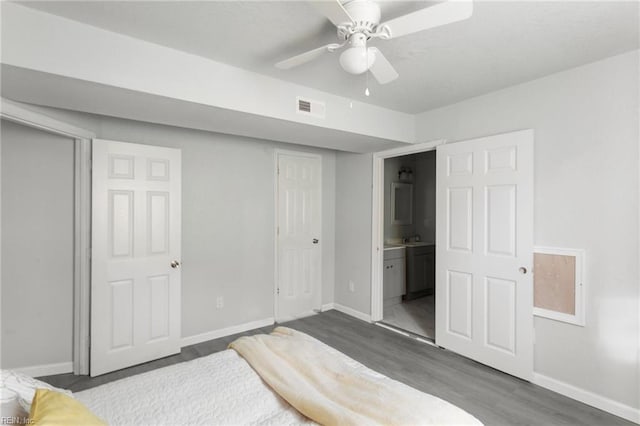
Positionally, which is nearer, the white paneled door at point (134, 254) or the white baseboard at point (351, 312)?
the white paneled door at point (134, 254)

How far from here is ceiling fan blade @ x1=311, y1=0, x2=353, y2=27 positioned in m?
1.36

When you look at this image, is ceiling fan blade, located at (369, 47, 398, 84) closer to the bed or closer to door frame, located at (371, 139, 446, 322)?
the bed

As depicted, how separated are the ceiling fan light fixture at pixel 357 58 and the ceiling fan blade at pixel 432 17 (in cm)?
13

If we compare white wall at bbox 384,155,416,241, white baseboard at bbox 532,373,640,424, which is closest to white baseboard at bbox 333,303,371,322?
white wall at bbox 384,155,416,241

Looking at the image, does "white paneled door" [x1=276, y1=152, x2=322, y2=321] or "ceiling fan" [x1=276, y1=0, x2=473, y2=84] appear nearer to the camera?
"ceiling fan" [x1=276, y1=0, x2=473, y2=84]

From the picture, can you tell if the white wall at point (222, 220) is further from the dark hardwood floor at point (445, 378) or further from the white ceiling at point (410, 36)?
the white ceiling at point (410, 36)

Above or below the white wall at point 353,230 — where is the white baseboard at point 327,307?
below

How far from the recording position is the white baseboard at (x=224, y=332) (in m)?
3.48

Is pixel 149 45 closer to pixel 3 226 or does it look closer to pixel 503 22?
pixel 3 226

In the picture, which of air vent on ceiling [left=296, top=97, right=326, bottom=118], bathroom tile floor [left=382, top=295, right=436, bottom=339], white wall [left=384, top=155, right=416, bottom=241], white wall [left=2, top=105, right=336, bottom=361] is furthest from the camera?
white wall [left=384, top=155, right=416, bottom=241]

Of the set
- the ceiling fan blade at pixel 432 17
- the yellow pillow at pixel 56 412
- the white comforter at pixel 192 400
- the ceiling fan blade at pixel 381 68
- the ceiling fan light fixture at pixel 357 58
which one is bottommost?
the white comforter at pixel 192 400

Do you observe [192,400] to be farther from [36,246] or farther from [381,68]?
[36,246]

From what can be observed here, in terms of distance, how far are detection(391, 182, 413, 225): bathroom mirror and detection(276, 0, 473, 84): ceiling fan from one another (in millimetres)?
3592

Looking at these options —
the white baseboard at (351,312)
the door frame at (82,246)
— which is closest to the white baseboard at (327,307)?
the white baseboard at (351,312)
